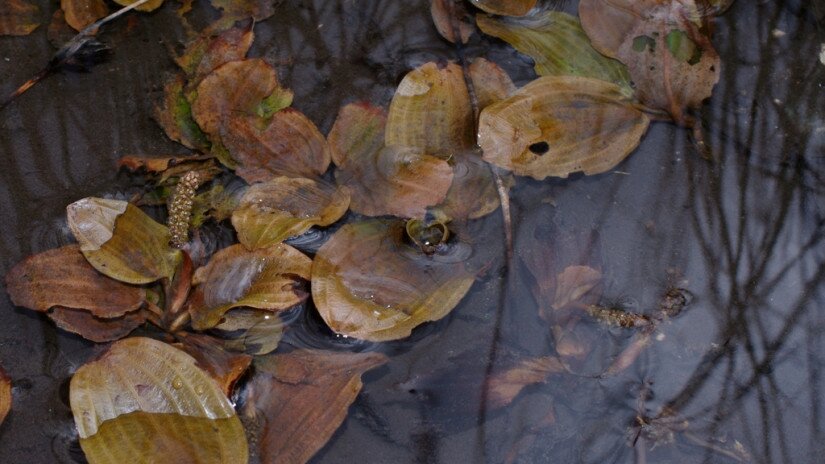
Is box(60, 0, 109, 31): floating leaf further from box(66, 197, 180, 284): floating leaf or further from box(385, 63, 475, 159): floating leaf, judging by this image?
box(385, 63, 475, 159): floating leaf

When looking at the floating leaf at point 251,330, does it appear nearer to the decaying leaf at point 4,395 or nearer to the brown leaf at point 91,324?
the brown leaf at point 91,324

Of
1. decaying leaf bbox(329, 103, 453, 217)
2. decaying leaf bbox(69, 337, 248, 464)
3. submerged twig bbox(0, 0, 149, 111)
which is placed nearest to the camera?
decaying leaf bbox(69, 337, 248, 464)

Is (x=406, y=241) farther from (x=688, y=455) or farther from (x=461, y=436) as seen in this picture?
(x=688, y=455)

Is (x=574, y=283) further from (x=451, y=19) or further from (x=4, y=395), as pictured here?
(x=4, y=395)

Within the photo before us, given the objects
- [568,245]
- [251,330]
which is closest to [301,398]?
[251,330]

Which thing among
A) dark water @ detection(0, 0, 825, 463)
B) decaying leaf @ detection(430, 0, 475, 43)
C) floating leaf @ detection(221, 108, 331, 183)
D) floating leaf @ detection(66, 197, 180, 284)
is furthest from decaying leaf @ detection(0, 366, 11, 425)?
decaying leaf @ detection(430, 0, 475, 43)

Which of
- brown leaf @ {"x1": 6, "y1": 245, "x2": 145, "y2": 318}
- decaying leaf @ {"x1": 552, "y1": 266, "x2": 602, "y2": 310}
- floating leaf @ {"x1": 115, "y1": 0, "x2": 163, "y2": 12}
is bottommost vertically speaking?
decaying leaf @ {"x1": 552, "y1": 266, "x2": 602, "y2": 310}

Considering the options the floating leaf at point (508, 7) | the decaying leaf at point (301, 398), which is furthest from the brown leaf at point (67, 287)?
the floating leaf at point (508, 7)
